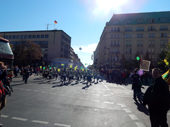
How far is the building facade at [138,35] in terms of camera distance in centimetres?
5738

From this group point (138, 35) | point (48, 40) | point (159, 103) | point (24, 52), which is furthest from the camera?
point (48, 40)

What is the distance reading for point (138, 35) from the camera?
192 ft

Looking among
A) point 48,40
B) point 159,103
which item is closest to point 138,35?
point 48,40

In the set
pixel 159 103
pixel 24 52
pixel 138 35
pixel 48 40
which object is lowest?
pixel 159 103

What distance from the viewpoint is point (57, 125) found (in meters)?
4.39

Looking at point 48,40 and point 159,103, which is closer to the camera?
point 159,103

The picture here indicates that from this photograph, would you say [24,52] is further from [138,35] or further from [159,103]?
[159,103]

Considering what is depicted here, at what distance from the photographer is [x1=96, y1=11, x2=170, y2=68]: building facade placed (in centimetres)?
5738

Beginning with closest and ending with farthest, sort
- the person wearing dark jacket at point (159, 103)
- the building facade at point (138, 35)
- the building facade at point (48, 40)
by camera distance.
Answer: the person wearing dark jacket at point (159, 103), the building facade at point (138, 35), the building facade at point (48, 40)

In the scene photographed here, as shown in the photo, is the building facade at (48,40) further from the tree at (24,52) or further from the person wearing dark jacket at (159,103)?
the person wearing dark jacket at (159,103)

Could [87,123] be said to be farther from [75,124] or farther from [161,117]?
[161,117]

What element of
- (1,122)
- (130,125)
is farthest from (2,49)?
(130,125)

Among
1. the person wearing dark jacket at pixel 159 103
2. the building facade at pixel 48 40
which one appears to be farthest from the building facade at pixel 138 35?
the person wearing dark jacket at pixel 159 103

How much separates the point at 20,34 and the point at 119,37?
4001 cm
